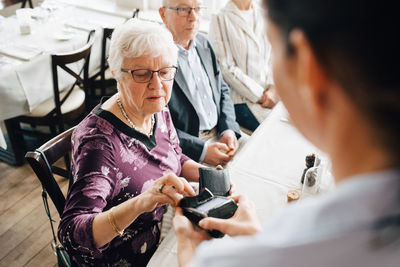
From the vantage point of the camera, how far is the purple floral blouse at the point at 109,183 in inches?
46.8

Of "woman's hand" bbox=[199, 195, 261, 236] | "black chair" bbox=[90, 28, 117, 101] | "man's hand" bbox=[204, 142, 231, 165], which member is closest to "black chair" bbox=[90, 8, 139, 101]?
"black chair" bbox=[90, 28, 117, 101]

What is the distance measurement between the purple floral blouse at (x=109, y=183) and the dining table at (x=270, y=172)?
0.21 metres

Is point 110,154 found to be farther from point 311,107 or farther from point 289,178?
point 311,107

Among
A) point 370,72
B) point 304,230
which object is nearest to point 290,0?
point 370,72

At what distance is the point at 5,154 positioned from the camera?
289 centimetres

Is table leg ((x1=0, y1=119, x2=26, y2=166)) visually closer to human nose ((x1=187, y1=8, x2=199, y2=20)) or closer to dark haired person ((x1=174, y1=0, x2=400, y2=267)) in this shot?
human nose ((x1=187, y1=8, x2=199, y2=20))

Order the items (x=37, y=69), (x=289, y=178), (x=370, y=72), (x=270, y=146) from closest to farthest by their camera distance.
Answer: (x=370, y=72) → (x=289, y=178) → (x=270, y=146) → (x=37, y=69)

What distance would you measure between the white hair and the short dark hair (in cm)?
107

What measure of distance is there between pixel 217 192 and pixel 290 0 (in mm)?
890

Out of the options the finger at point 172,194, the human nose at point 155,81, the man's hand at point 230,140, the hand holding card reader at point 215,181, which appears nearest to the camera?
the finger at point 172,194

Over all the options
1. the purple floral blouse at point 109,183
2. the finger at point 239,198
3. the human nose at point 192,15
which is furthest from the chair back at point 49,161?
the human nose at point 192,15

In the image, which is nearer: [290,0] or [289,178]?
[290,0]

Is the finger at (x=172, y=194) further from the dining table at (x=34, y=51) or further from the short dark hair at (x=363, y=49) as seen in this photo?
the dining table at (x=34, y=51)

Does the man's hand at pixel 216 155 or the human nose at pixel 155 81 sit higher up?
the human nose at pixel 155 81
